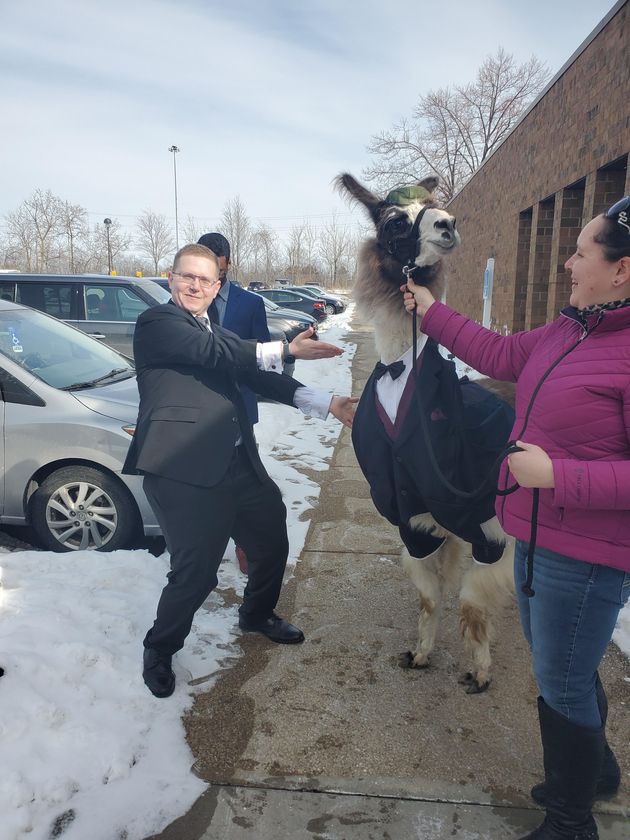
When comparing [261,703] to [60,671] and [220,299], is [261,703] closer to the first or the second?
[60,671]

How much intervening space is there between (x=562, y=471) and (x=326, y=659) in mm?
1962

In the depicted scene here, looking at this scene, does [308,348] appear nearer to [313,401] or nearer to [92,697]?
[313,401]

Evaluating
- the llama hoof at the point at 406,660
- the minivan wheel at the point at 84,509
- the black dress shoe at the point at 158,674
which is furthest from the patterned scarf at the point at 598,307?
the minivan wheel at the point at 84,509

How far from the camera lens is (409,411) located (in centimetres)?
246

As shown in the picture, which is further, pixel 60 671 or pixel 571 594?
pixel 60 671

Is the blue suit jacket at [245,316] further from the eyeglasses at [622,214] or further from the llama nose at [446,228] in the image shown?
the eyeglasses at [622,214]

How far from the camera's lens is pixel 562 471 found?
1609 millimetres

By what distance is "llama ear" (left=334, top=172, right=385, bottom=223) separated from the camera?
2.76m

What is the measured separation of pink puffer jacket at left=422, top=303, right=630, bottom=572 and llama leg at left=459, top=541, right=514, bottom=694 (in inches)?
36.7

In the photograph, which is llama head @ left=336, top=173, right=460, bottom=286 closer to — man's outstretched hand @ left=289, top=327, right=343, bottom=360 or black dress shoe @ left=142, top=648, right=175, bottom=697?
man's outstretched hand @ left=289, top=327, right=343, bottom=360

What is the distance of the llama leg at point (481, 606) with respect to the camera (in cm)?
276

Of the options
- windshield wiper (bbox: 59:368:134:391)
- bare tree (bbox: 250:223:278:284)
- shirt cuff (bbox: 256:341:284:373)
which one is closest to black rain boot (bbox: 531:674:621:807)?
shirt cuff (bbox: 256:341:284:373)

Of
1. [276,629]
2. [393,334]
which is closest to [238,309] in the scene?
[393,334]

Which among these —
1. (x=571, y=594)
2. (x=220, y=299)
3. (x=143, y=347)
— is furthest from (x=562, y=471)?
(x=220, y=299)
